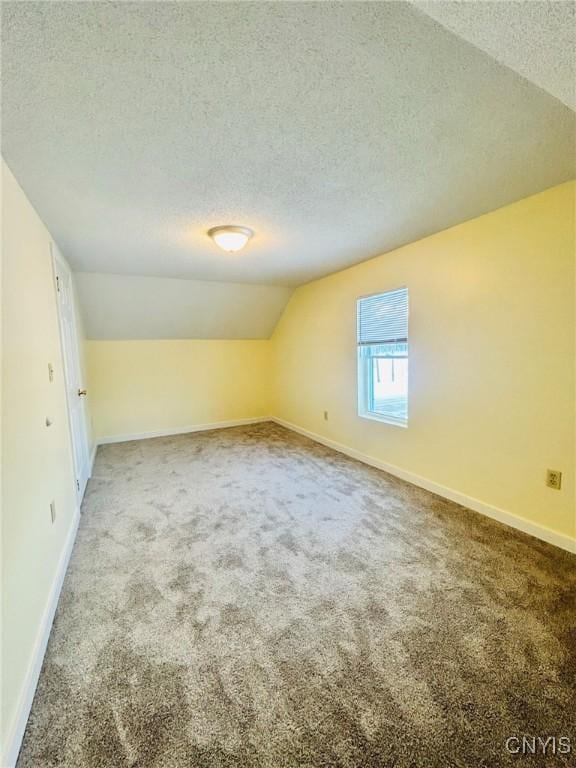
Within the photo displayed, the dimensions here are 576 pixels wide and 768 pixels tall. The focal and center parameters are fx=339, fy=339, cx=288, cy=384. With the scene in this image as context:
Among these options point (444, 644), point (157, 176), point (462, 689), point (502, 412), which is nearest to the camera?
point (462, 689)

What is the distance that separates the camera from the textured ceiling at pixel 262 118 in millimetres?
976

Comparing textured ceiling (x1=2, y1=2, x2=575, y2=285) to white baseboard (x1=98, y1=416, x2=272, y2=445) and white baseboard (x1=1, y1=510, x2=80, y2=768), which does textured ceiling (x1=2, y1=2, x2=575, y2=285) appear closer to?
white baseboard (x1=1, y1=510, x2=80, y2=768)

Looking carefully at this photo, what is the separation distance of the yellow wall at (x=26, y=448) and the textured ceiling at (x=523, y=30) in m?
1.84

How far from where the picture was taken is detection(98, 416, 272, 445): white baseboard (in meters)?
4.95

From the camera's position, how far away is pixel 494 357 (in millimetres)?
2502

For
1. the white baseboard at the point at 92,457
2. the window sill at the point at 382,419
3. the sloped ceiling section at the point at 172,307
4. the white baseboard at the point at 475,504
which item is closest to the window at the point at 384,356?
the window sill at the point at 382,419

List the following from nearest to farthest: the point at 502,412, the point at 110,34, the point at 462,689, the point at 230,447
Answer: the point at 110,34 < the point at 462,689 < the point at 502,412 < the point at 230,447

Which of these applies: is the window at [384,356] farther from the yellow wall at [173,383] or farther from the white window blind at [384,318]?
the yellow wall at [173,383]

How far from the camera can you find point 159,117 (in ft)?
4.39

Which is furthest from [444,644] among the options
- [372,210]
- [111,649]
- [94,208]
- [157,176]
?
[94,208]

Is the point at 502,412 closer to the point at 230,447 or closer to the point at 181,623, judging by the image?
the point at 181,623

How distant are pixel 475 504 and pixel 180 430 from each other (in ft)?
13.9

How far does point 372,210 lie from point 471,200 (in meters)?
0.63

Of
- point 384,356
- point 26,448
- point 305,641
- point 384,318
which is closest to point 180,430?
point 384,356
